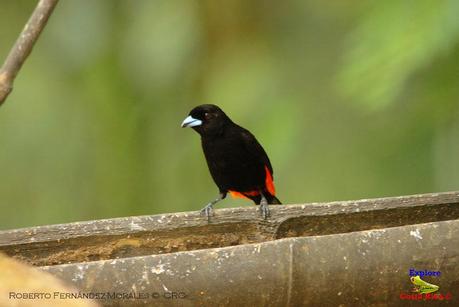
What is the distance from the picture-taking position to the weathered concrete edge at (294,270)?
2.79 meters

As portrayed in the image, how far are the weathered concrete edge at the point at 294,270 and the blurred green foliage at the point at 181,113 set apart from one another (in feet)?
6.90

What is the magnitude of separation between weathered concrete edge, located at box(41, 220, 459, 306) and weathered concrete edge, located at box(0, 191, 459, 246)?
1.67 feet

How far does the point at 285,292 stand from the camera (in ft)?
9.41

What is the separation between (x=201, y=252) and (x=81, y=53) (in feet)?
14.8

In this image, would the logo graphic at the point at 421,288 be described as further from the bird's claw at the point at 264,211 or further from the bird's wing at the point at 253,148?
the bird's wing at the point at 253,148

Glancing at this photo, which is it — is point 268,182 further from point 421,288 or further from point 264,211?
point 421,288

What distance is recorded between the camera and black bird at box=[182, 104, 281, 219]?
16.2ft

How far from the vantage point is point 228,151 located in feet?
16.2

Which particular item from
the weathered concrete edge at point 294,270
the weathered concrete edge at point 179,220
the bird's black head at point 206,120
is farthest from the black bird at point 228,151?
the weathered concrete edge at point 294,270

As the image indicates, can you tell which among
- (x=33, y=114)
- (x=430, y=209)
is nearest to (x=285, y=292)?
(x=430, y=209)

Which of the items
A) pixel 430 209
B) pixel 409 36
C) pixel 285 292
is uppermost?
pixel 409 36

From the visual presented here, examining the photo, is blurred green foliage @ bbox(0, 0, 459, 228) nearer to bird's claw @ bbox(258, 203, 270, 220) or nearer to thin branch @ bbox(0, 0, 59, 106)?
bird's claw @ bbox(258, 203, 270, 220)

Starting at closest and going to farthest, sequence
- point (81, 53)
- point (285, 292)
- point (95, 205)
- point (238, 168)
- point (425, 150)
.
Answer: point (285, 292), point (238, 168), point (425, 150), point (81, 53), point (95, 205)

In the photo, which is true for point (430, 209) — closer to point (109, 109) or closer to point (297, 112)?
point (297, 112)
